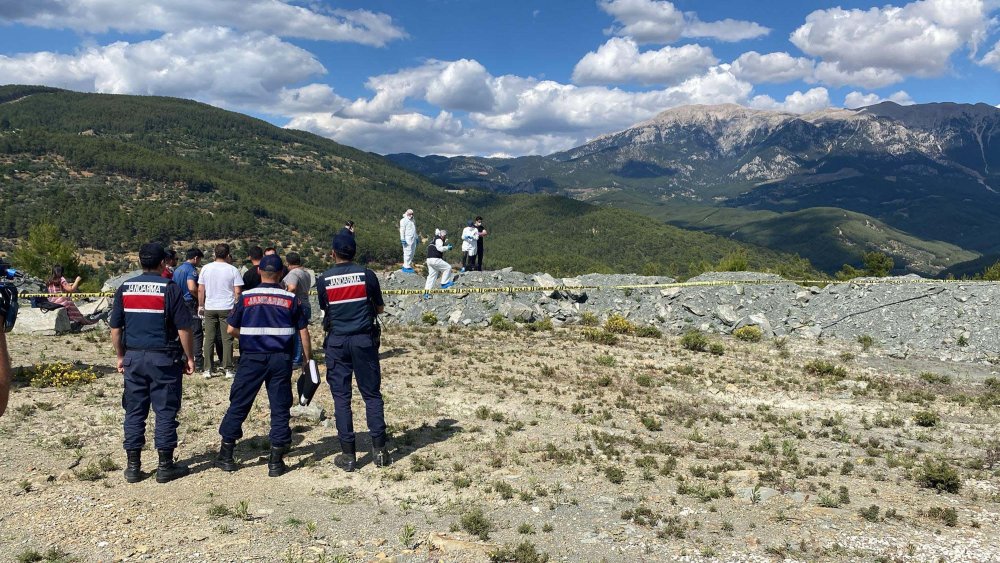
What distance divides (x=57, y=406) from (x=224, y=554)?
20.3ft

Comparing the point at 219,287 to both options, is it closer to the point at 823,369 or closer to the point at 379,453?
the point at 379,453

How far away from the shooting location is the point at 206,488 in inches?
258

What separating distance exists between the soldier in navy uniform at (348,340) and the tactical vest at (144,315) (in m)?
1.79

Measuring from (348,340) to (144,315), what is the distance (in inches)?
91.4

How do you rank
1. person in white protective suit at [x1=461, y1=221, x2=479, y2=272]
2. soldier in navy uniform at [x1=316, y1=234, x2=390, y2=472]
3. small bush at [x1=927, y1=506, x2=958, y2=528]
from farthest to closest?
person in white protective suit at [x1=461, y1=221, x2=479, y2=272]
soldier in navy uniform at [x1=316, y1=234, x2=390, y2=472]
small bush at [x1=927, y1=506, x2=958, y2=528]

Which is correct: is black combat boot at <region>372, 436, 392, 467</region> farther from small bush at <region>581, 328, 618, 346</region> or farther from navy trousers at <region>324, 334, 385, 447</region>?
small bush at <region>581, 328, 618, 346</region>

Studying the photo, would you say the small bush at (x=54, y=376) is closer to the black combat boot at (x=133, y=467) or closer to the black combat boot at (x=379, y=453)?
the black combat boot at (x=133, y=467)

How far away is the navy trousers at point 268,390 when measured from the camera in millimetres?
6793

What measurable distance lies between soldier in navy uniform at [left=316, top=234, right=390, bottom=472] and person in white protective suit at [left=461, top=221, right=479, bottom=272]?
15252 millimetres

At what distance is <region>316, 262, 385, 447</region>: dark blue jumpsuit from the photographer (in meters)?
7.20

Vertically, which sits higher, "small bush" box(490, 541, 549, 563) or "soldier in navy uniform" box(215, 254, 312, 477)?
"soldier in navy uniform" box(215, 254, 312, 477)

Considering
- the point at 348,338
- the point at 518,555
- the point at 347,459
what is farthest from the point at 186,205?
the point at 518,555

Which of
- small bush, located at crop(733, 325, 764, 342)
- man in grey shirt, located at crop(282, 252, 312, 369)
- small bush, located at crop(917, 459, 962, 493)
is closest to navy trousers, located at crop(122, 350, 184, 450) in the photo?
man in grey shirt, located at crop(282, 252, 312, 369)

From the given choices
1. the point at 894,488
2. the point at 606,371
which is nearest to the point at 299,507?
the point at 894,488
